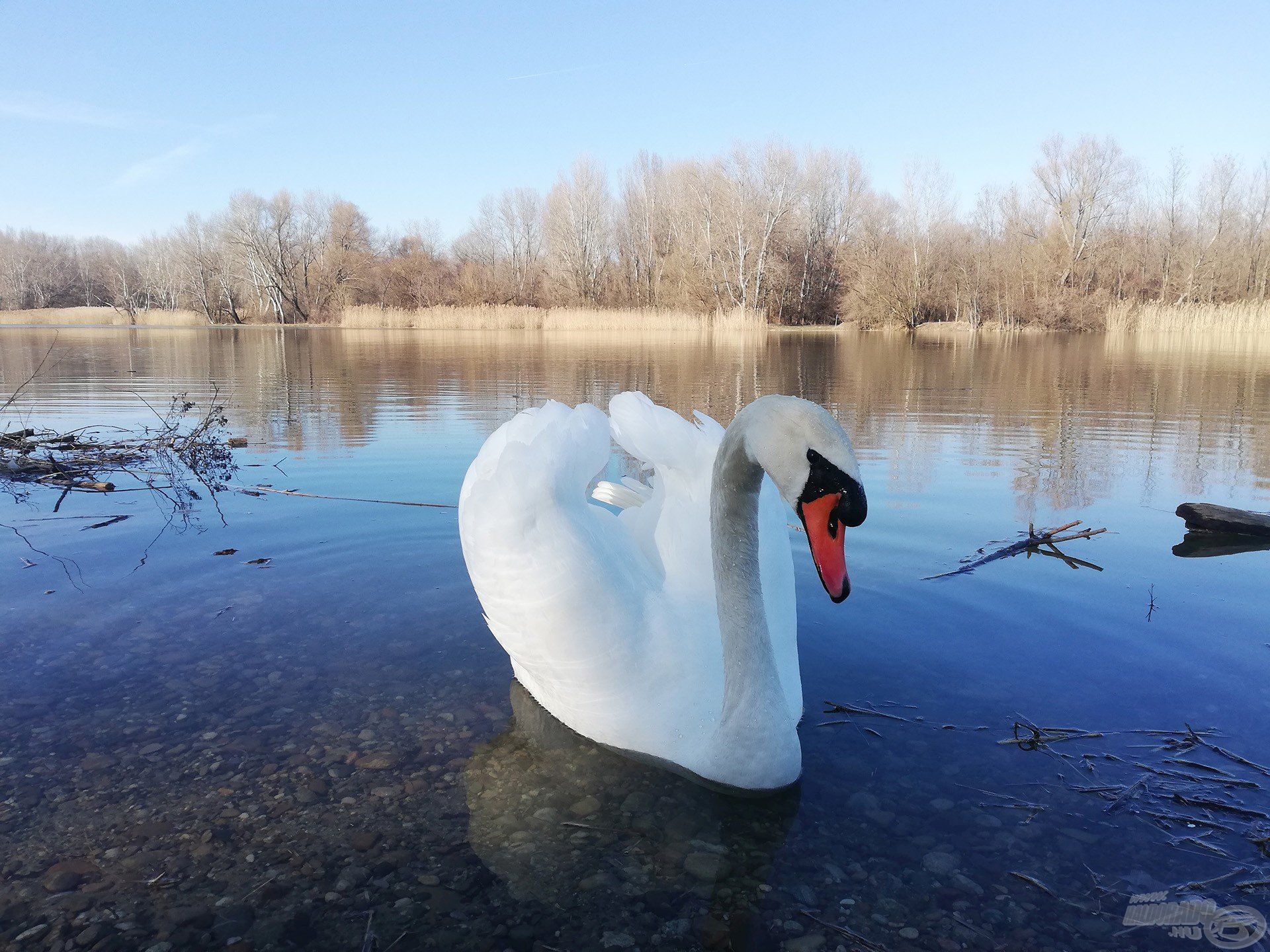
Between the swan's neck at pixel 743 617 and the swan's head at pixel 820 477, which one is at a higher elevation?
the swan's head at pixel 820 477

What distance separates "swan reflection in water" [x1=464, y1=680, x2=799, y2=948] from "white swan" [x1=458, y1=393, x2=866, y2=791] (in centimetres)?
13

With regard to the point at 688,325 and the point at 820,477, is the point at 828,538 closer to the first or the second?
the point at 820,477

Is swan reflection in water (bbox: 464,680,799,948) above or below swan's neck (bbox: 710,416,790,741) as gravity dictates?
below

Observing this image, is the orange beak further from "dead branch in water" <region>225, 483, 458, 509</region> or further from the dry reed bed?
the dry reed bed

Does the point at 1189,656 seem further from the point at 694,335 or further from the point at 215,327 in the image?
the point at 215,327

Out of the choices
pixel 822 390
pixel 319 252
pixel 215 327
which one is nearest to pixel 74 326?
pixel 215 327

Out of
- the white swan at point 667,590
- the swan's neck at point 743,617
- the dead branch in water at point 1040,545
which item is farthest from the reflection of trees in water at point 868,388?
the swan's neck at point 743,617

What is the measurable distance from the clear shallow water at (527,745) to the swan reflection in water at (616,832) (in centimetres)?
1

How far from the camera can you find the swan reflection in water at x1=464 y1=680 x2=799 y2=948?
2.63 metres

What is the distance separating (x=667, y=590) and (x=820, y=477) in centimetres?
129

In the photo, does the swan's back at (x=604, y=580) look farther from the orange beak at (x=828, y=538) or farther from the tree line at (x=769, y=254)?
the tree line at (x=769, y=254)

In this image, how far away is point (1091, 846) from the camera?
2.82m

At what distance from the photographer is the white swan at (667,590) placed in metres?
2.64

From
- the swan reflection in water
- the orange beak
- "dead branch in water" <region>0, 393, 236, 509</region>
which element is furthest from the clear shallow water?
the orange beak
